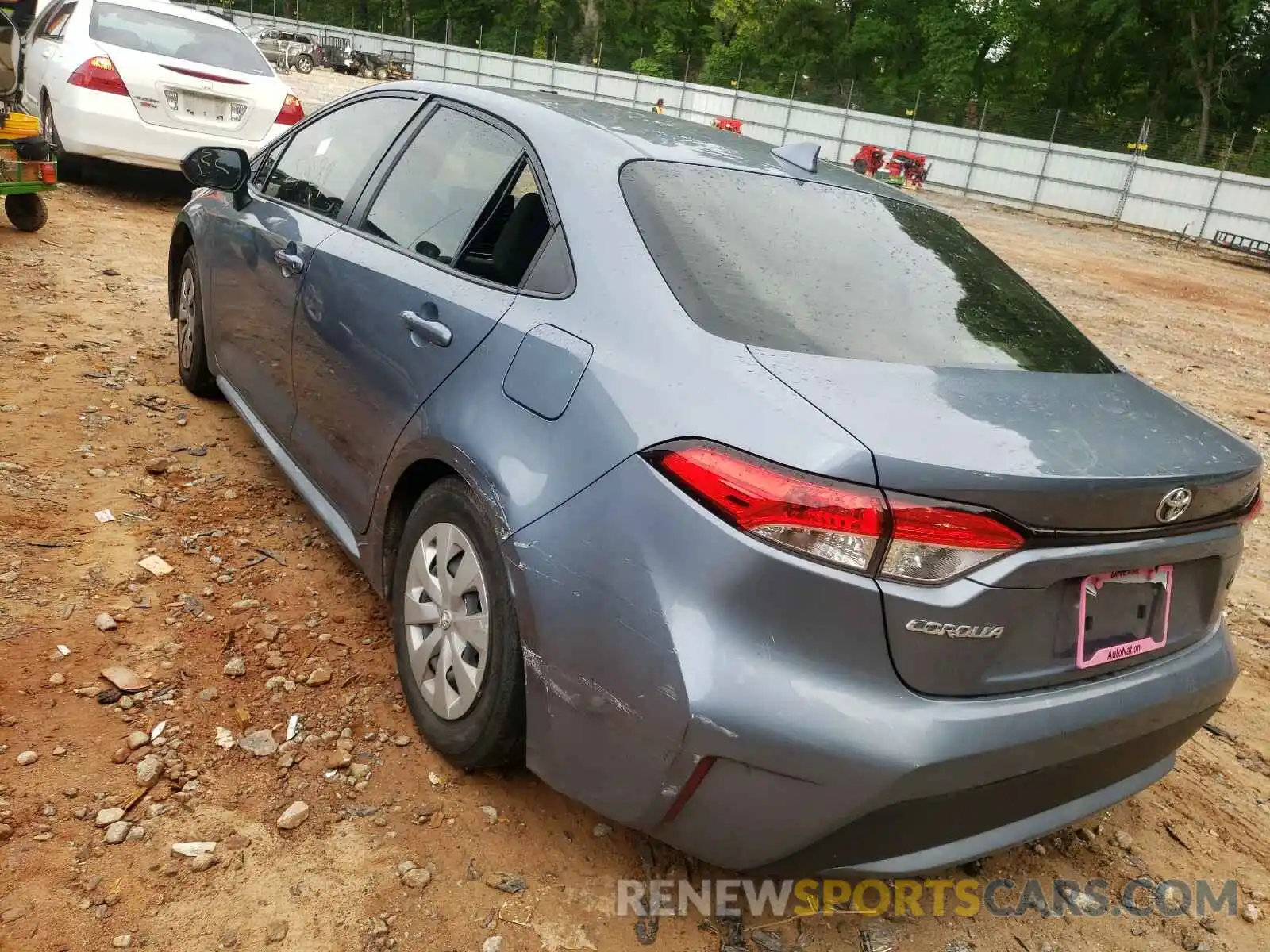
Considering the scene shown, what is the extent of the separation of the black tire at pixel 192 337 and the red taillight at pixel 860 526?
339cm

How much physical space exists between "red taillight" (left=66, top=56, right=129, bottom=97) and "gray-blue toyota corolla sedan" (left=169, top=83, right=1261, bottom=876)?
6308 mm

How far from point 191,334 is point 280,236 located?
1346mm

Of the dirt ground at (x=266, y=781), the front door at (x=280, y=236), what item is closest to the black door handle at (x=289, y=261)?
the front door at (x=280, y=236)

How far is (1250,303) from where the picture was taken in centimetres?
1466

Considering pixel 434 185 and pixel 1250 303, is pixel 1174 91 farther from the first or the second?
pixel 434 185

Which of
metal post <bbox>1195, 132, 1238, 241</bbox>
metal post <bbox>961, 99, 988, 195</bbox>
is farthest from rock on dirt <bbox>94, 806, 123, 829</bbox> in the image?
metal post <bbox>961, 99, 988, 195</bbox>

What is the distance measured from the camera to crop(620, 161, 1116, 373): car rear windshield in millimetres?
2088

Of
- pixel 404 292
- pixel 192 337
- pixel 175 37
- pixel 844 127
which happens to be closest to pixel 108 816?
pixel 404 292

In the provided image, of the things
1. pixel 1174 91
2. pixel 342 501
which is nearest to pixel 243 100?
pixel 342 501

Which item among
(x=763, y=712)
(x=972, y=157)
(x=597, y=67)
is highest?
(x=597, y=67)

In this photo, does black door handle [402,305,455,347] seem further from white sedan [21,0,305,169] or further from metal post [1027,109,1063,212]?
metal post [1027,109,1063,212]

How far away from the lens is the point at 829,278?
89.8 inches

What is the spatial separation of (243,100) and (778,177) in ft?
23.0

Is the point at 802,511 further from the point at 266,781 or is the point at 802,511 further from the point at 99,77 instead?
the point at 99,77
